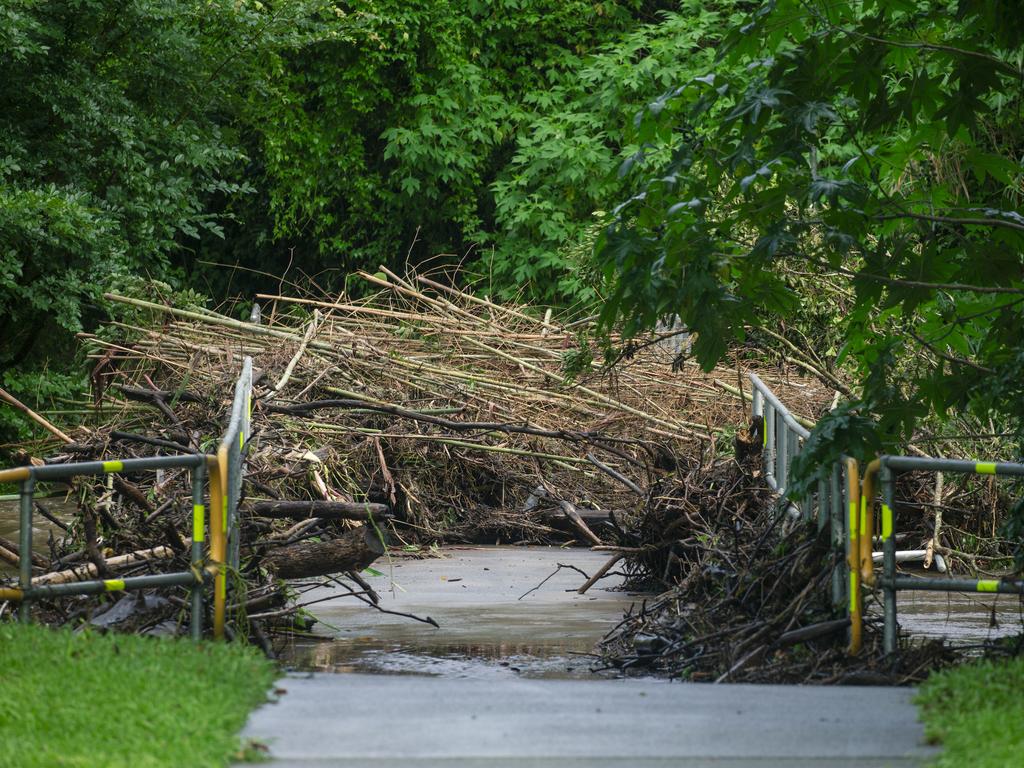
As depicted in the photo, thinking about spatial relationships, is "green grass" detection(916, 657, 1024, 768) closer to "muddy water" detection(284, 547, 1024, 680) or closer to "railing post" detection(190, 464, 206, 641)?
"muddy water" detection(284, 547, 1024, 680)

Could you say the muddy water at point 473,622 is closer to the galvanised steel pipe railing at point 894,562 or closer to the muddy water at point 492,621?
the muddy water at point 492,621

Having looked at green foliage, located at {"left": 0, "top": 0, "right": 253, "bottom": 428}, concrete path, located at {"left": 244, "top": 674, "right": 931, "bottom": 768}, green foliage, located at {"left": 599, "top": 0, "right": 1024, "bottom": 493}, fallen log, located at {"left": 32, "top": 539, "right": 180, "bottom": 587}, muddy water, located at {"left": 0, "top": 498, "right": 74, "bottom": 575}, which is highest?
green foliage, located at {"left": 0, "top": 0, "right": 253, "bottom": 428}

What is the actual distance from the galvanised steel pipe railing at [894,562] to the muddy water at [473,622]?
1.74m

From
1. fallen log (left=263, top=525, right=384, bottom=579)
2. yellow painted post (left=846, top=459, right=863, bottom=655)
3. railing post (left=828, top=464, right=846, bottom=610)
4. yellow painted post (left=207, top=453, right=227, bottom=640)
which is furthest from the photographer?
fallen log (left=263, top=525, right=384, bottom=579)

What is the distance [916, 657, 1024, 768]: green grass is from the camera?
440 cm

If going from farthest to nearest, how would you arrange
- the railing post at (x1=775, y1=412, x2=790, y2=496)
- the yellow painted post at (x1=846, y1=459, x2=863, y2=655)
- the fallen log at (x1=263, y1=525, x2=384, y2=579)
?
the railing post at (x1=775, y1=412, x2=790, y2=496), the fallen log at (x1=263, y1=525, x2=384, y2=579), the yellow painted post at (x1=846, y1=459, x2=863, y2=655)

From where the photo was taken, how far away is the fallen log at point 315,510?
9398 mm

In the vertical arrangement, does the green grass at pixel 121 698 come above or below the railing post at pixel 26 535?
below

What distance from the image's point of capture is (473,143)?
22812 mm

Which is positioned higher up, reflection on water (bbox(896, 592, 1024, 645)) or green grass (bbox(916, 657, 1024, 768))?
green grass (bbox(916, 657, 1024, 768))

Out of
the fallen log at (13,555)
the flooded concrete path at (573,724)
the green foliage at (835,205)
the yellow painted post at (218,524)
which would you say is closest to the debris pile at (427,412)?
the fallen log at (13,555)

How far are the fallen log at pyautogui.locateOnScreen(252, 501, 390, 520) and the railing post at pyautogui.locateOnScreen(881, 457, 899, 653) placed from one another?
3983 mm

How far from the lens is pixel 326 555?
29.7ft

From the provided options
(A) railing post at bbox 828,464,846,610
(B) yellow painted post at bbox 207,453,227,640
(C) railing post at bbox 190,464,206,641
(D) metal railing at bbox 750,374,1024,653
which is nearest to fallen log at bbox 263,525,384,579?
(B) yellow painted post at bbox 207,453,227,640
